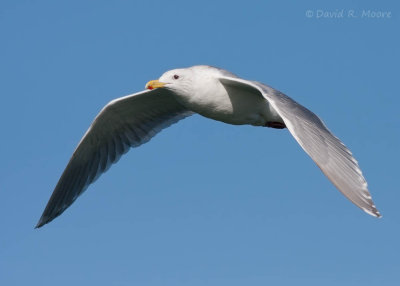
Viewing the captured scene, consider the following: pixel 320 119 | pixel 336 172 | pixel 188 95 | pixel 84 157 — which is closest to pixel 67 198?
pixel 84 157

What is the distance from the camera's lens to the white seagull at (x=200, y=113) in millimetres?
7691

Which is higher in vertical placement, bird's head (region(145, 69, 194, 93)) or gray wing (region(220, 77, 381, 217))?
bird's head (region(145, 69, 194, 93))

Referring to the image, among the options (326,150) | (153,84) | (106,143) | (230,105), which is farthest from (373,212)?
(106,143)

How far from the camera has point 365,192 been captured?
289 inches

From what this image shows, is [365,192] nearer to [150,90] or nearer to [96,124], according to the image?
[150,90]

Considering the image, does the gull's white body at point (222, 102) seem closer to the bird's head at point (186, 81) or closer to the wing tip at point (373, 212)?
the bird's head at point (186, 81)

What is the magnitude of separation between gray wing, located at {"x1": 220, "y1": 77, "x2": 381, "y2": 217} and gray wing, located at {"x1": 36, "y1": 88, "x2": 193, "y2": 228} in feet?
8.42

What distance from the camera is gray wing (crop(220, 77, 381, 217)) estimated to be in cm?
730

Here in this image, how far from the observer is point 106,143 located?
37.0ft

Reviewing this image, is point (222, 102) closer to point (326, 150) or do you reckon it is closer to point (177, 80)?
point (177, 80)

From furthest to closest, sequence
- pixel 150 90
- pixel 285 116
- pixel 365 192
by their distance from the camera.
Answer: pixel 150 90 → pixel 285 116 → pixel 365 192

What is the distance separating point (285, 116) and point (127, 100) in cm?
322

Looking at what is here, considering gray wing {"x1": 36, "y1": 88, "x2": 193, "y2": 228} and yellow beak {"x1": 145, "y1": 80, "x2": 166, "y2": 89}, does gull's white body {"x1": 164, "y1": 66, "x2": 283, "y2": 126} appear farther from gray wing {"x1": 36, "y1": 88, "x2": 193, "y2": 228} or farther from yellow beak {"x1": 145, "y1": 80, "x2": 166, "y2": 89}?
gray wing {"x1": 36, "y1": 88, "x2": 193, "y2": 228}

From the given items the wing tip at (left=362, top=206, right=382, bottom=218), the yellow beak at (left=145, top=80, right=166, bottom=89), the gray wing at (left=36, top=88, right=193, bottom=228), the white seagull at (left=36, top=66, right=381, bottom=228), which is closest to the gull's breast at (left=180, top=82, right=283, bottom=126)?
the white seagull at (left=36, top=66, right=381, bottom=228)
